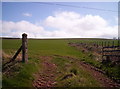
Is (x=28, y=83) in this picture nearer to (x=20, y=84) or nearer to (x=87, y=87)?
(x=20, y=84)

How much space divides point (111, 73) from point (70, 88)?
4883 mm

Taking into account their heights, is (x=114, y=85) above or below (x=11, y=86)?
below

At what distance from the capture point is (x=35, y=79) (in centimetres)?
890

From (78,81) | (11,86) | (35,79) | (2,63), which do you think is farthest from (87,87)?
(2,63)

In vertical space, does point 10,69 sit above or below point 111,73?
above

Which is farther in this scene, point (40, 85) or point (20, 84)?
point (40, 85)

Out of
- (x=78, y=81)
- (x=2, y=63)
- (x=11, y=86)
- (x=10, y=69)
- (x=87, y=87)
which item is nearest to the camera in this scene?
(x=11, y=86)

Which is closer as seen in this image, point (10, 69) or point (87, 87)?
point (87, 87)

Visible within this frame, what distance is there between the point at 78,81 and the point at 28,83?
2.71m

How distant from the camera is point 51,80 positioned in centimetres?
931

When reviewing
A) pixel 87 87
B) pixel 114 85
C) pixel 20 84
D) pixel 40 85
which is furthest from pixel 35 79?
pixel 114 85

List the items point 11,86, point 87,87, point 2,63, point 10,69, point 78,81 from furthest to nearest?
point 2,63, point 10,69, point 78,81, point 87,87, point 11,86

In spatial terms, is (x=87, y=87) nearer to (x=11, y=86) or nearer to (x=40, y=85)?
(x=40, y=85)

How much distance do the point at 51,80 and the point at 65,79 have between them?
945 mm
